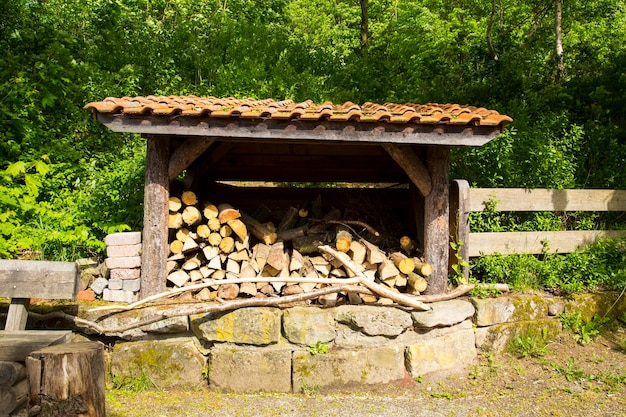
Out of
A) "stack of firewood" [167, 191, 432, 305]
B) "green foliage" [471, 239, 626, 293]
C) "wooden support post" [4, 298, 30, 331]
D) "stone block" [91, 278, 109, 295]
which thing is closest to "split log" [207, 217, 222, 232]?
"stack of firewood" [167, 191, 432, 305]

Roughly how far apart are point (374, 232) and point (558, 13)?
8.29m

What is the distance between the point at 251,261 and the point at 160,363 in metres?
1.40

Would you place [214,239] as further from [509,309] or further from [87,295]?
[509,309]

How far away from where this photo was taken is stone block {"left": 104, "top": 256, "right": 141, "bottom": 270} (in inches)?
218

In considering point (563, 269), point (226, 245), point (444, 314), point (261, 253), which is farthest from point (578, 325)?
point (226, 245)

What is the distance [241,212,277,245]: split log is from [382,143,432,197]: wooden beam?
1.66m

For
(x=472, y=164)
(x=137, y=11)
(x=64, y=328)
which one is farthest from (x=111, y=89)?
(x=472, y=164)

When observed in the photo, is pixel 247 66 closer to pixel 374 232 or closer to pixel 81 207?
pixel 81 207

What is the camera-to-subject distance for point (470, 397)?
5133 millimetres

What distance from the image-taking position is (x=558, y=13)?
461 inches

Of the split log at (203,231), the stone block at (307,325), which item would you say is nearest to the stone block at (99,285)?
the split log at (203,231)

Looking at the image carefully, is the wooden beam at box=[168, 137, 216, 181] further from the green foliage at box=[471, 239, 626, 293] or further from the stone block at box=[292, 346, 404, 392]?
the green foliage at box=[471, 239, 626, 293]

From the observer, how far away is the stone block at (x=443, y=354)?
17.8 feet

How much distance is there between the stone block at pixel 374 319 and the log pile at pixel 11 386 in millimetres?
2723
